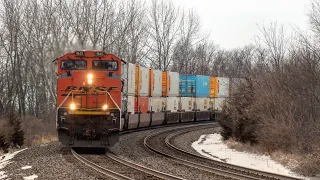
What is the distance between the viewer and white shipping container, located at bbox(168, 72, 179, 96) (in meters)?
29.6

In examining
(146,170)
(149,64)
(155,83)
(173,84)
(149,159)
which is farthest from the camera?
(149,64)

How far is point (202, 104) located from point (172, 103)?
5.78m

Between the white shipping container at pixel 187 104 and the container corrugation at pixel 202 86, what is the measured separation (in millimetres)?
996

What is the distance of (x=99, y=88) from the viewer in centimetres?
1374

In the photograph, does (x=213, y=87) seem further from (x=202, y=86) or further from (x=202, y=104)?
(x=202, y=86)

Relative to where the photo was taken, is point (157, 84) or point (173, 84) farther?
point (173, 84)

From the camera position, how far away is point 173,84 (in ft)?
99.3

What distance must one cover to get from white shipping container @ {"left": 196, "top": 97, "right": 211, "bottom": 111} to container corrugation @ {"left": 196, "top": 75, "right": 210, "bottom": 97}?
339mm

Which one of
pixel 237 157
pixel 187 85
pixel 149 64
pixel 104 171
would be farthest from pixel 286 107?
pixel 149 64

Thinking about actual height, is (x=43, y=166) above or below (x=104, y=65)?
below

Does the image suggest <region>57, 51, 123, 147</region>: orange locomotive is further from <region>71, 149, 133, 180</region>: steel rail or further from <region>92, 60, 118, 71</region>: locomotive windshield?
<region>71, 149, 133, 180</region>: steel rail

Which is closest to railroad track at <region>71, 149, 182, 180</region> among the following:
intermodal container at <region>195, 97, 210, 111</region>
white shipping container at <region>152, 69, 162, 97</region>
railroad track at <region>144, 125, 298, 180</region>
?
railroad track at <region>144, 125, 298, 180</region>

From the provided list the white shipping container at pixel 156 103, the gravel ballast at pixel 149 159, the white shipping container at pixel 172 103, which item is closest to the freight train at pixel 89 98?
the gravel ballast at pixel 149 159

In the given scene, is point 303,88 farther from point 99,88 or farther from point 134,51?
point 134,51
